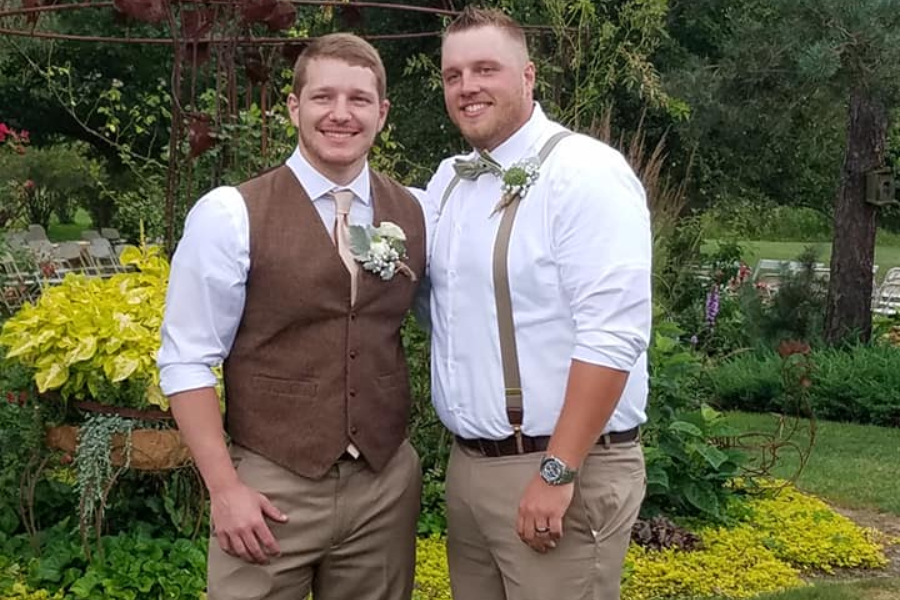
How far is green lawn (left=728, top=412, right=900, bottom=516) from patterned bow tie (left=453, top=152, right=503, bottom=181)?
15.8 ft

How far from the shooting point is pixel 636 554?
5340 mm

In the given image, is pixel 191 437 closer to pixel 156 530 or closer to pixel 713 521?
pixel 156 530

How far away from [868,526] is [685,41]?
755cm

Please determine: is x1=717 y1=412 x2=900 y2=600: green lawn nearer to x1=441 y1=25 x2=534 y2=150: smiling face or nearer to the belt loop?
the belt loop

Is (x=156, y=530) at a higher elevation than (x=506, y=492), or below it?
below

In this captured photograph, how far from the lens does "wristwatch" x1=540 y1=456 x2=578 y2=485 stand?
2.43 m

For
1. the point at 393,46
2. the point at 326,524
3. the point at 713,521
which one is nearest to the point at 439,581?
the point at 713,521

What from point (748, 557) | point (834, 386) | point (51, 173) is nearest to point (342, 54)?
point (748, 557)

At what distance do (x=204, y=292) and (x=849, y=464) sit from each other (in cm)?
641

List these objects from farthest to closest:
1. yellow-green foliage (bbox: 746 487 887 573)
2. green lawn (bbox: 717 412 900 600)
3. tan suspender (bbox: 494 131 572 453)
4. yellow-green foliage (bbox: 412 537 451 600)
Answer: yellow-green foliage (bbox: 746 487 887 573) → green lawn (bbox: 717 412 900 600) → yellow-green foliage (bbox: 412 537 451 600) → tan suspender (bbox: 494 131 572 453)

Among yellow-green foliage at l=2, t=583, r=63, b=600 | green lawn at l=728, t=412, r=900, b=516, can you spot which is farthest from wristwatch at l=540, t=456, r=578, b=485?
green lawn at l=728, t=412, r=900, b=516

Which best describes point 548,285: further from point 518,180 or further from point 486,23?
point 486,23

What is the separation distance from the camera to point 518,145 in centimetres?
266

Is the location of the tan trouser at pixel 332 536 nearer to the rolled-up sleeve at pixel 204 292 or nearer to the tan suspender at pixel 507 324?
the rolled-up sleeve at pixel 204 292
